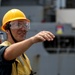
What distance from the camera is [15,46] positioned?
3.15 m

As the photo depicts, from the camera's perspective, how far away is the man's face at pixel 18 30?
3438 mm

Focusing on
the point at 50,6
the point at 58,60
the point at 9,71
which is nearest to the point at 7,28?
the point at 9,71

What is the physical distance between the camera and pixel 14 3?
1452 cm

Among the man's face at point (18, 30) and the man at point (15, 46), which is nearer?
the man at point (15, 46)

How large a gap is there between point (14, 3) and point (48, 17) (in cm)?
136

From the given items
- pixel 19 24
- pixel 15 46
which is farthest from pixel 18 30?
pixel 15 46

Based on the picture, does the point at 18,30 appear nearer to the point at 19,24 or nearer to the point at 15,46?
the point at 19,24

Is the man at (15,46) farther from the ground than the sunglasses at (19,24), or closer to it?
closer to it

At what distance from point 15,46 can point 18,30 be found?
329 millimetres

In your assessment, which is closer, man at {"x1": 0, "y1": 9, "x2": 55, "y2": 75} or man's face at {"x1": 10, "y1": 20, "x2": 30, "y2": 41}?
man at {"x1": 0, "y1": 9, "x2": 55, "y2": 75}

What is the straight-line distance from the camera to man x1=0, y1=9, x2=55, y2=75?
125 inches

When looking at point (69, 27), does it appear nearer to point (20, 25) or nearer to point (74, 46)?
point (74, 46)

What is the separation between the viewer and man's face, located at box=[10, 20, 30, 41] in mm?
3438

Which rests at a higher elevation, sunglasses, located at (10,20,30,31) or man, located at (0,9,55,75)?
sunglasses, located at (10,20,30,31)
